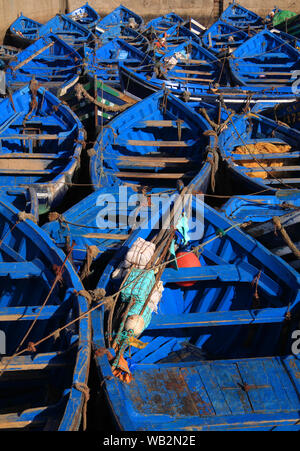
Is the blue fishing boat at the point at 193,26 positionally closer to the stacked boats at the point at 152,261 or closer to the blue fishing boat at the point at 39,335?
the stacked boats at the point at 152,261

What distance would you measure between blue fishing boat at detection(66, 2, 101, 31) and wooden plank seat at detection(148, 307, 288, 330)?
21338 millimetres

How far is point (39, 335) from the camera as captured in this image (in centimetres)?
541

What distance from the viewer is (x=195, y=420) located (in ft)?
13.2

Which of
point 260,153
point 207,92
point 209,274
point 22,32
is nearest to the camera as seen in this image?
point 209,274

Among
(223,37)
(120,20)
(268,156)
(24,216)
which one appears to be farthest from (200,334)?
(120,20)

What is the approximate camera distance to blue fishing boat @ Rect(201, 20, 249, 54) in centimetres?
1916

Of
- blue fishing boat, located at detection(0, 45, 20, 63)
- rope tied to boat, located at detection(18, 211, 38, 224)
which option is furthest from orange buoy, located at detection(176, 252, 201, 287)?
blue fishing boat, located at detection(0, 45, 20, 63)

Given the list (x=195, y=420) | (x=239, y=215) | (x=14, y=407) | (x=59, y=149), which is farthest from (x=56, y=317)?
(x=59, y=149)

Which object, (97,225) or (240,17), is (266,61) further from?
(97,225)

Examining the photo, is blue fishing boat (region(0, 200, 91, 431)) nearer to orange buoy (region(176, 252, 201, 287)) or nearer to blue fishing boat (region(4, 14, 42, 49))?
orange buoy (region(176, 252, 201, 287))

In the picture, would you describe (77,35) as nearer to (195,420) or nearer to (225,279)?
(225,279)

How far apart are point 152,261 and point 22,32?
1903 centimetres

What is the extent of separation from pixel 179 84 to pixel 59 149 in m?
4.17

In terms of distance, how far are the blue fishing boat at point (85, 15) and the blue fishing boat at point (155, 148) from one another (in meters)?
15.3
